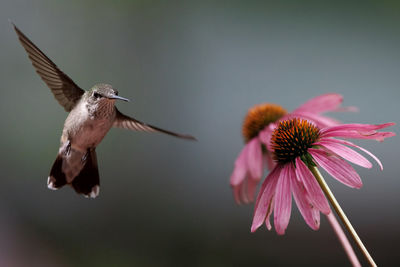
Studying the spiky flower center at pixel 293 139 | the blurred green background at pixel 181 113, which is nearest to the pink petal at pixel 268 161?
the spiky flower center at pixel 293 139

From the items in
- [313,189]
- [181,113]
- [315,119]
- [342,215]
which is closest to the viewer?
[342,215]

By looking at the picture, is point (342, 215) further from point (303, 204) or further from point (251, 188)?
point (251, 188)

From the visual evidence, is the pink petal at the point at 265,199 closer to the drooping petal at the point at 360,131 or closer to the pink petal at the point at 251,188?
the drooping petal at the point at 360,131

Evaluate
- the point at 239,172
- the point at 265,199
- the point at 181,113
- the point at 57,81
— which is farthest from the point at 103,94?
the point at 181,113

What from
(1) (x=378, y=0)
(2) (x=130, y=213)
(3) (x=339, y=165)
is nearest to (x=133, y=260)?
(2) (x=130, y=213)

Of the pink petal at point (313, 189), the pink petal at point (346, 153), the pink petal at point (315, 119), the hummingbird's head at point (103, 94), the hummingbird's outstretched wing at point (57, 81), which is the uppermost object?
the hummingbird's outstretched wing at point (57, 81)

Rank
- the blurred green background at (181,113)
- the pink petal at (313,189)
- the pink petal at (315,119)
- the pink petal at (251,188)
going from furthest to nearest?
the blurred green background at (181,113)
the pink petal at (251,188)
the pink petal at (315,119)
the pink petal at (313,189)

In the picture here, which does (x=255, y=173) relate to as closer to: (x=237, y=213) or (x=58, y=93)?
(x=58, y=93)
